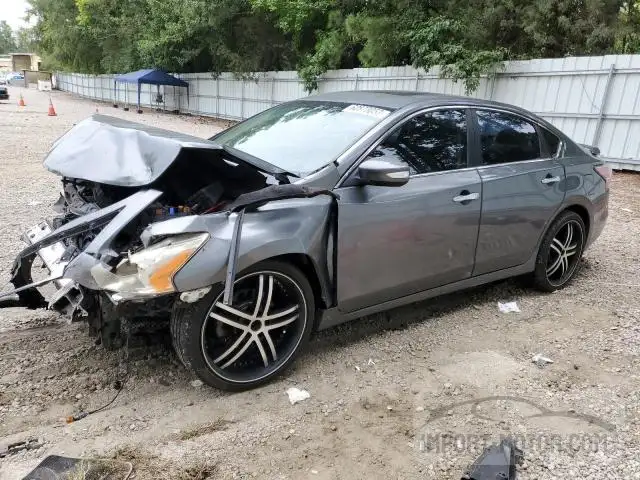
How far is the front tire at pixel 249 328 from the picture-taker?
2.71 meters

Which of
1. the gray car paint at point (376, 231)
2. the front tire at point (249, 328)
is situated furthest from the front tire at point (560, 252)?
the front tire at point (249, 328)

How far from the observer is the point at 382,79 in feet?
54.5

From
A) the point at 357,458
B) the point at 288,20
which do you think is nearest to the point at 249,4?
the point at 288,20

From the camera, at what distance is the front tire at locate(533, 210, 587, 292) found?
176 inches

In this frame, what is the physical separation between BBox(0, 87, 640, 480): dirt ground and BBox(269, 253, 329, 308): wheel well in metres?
0.48

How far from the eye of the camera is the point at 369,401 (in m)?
3.00

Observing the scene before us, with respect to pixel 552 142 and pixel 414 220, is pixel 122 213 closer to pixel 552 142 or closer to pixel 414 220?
pixel 414 220

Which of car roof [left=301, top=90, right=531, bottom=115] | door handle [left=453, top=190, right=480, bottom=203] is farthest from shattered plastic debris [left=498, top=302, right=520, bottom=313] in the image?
car roof [left=301, top=90, right=531, bottom=115]

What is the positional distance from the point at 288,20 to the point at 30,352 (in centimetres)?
1923

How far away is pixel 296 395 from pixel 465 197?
1797 mm

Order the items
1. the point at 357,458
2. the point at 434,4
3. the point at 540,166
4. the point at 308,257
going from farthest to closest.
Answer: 1. the point at 434,4
2. the point at 540,166
3. the point at 308,257
4. the point at 357,458

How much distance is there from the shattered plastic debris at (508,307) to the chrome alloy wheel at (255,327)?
2054 mm

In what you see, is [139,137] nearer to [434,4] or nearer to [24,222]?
[24,222]

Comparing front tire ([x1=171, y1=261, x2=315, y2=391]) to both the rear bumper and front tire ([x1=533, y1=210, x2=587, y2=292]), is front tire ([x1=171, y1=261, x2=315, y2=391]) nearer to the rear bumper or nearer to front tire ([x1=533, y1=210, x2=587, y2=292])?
front tire ([x1=533, y1=210, x2=587, y2=292])
